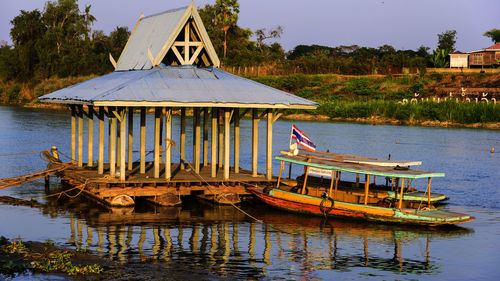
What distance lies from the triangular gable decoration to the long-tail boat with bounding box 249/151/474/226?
6.44 metres

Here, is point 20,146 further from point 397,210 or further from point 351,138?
point 397,210

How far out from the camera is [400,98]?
99.8m

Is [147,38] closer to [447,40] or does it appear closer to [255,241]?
[255,241]

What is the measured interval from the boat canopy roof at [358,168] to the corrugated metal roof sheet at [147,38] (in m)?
8.20

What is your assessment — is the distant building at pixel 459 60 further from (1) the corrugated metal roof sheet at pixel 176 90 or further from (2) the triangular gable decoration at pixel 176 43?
(1) the corrugated metal roof sheet at pixel 176 90

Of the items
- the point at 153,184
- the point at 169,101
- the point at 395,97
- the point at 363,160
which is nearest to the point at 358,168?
the point at 363,160

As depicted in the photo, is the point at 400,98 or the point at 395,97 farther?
the point at 395,97

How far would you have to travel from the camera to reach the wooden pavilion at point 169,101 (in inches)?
1099

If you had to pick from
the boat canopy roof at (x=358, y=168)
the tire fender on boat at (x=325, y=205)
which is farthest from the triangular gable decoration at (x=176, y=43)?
the tire fender on boat at (x=325, y=205)

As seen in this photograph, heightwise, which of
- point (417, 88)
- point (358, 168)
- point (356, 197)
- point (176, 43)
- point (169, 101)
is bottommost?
point (356, 197)

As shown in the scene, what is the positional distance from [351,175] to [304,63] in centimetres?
7360

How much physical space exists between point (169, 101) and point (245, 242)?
22.8ft

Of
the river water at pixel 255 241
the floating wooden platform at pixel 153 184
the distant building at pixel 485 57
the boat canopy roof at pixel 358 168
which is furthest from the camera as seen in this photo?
the distant building at pixel 485 57

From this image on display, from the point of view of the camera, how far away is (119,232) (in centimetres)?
2428
